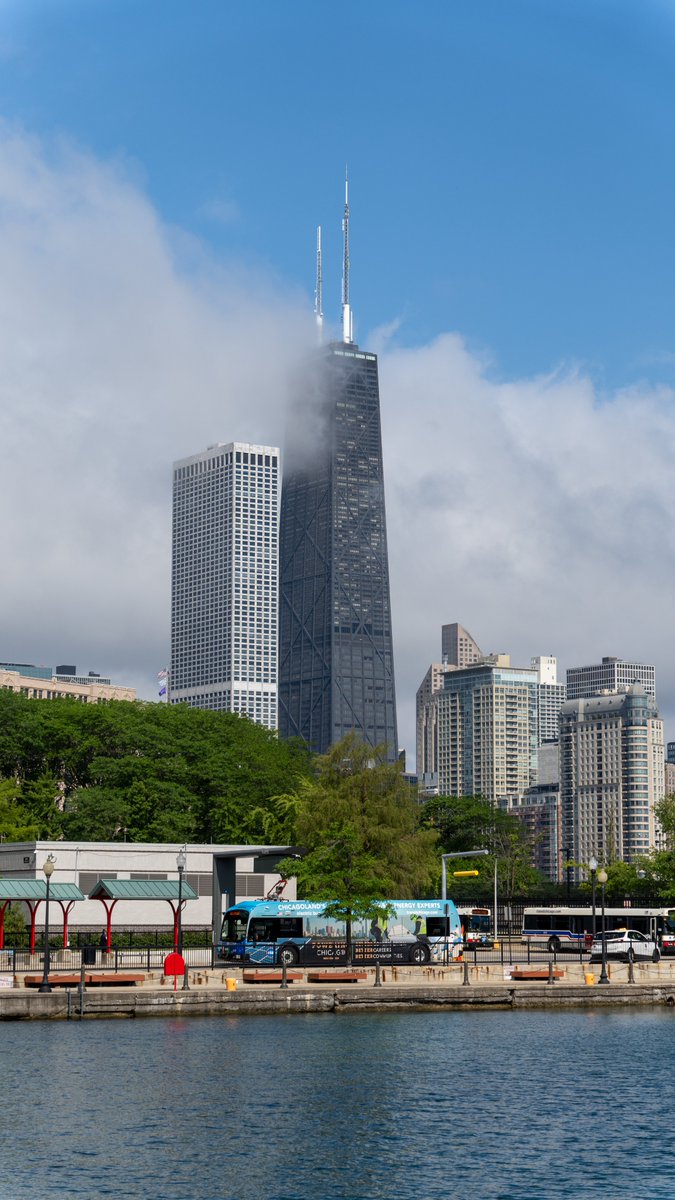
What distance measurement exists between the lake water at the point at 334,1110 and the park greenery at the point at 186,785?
3528 cm

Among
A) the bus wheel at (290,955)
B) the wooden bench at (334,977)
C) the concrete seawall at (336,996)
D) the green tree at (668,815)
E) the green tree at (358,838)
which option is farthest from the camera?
the green tree at (668,815)

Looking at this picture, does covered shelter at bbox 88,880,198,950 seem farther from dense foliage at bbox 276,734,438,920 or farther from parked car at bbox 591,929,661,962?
parked car at bbox 591,929,661,962

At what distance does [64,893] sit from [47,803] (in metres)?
54.6

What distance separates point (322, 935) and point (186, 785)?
4687 cm

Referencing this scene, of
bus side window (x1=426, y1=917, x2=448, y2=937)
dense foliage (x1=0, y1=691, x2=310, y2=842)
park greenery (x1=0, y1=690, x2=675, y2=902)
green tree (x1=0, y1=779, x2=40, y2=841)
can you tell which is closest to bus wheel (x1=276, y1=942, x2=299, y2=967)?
bus side window (x1=426, y1=917, x2=448, y2=937)

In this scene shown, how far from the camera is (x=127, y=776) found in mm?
127375

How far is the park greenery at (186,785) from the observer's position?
9575 centimetres

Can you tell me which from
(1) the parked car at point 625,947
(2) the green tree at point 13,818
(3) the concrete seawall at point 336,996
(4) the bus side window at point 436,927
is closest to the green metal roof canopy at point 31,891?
(3) the concrete seawall at point 336,996

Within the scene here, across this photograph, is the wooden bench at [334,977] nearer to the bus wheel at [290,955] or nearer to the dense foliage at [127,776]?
the bus wheel at [290,955]

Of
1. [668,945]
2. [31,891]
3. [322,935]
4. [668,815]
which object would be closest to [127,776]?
[322,935]

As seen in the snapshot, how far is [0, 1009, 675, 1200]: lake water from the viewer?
33719 millimetres

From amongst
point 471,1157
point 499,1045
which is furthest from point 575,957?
point 471,1157

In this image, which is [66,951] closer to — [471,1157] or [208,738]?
[471,1157]

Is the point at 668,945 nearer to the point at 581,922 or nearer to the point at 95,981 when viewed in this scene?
the point at 581,922
